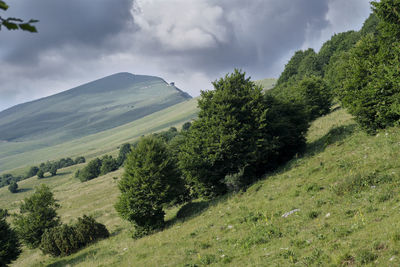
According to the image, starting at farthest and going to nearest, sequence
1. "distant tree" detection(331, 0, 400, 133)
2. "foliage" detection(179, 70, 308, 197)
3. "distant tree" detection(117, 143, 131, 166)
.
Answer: "distant tree" detection(117, 143, 131, 166) < "foliage" detection(179, 70, 308, 197) < "distant tree" detection(331, 0, 400, 133)

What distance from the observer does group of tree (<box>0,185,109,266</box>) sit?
27.5 m

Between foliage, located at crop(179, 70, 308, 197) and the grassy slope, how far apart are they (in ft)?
13.7

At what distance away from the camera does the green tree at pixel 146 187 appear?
27344 millimetres

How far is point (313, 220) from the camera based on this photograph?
45.1 feet

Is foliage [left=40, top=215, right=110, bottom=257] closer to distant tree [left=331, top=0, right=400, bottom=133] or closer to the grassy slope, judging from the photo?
the grassy slope

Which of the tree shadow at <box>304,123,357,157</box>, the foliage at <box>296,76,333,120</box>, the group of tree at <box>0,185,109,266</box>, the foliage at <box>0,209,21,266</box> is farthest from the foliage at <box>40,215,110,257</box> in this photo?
the foliage at <box>296,76,333,120</box>

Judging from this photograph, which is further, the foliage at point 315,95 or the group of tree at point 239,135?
→ the foliage at point 315,95

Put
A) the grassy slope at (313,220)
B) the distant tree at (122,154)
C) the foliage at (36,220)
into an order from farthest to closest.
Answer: the distant tree at (122,154) → the foliage at (36,220) → the grassy slope at (313,220)

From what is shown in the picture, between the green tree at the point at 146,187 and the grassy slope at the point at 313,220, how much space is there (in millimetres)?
4366

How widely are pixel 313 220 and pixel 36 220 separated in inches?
1594

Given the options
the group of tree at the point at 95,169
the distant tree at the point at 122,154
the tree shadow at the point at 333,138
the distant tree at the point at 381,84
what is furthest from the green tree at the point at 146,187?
the distant tree at the point at 122,154

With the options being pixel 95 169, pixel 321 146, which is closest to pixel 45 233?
pixel 321 146

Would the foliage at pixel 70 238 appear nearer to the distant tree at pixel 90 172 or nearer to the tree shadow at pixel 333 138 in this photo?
the tree shadow at pixel 333 138

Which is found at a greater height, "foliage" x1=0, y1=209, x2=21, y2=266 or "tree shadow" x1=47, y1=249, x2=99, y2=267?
"foliage" x1=0, y1=209, x2=21, y2=266
